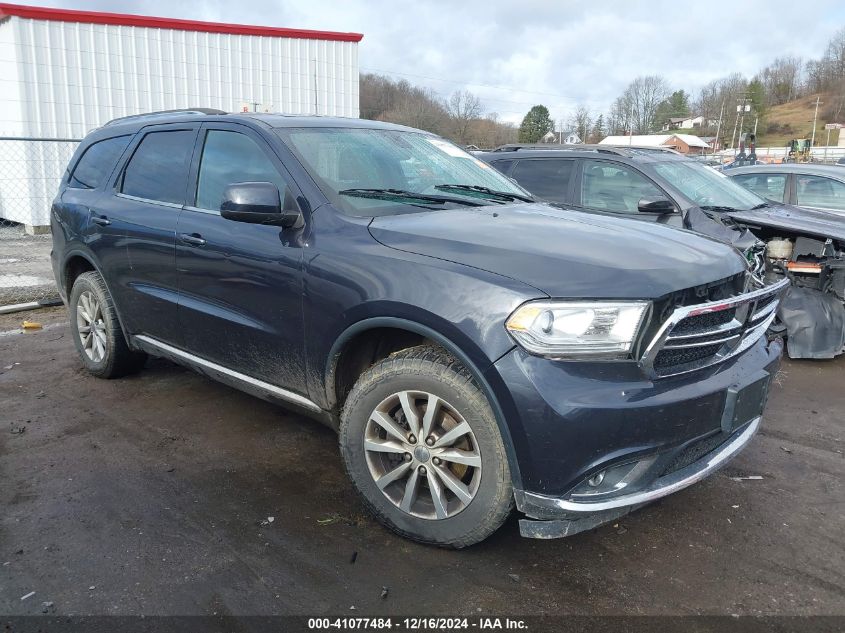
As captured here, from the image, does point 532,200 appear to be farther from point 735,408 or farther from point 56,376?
point 56,376

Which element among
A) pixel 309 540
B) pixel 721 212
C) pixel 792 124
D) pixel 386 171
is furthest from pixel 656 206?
pixel 792 124

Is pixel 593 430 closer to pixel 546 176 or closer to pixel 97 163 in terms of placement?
pixel 97 163

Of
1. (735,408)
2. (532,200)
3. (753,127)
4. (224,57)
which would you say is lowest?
(735,408)

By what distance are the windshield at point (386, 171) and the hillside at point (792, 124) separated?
376ft

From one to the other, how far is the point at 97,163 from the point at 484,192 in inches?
113

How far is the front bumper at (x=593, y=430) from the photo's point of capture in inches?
92.7

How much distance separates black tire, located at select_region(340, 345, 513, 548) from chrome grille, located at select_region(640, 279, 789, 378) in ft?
2.15

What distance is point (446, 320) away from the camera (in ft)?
8.43

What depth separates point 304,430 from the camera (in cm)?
418

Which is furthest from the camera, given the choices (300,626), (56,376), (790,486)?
(56,376)

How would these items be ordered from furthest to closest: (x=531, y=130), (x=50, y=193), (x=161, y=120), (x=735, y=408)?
1. (x=531, y=130)
2. (x=50, y=193)
3. (x=161, y=120)
4. (x=735, y=408)

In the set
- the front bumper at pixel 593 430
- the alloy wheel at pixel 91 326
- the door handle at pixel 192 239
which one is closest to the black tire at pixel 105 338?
the alloy wheel at pixel 91 326

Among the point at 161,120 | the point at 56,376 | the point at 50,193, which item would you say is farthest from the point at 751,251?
the point at 50,193

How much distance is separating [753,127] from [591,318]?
117 meters
